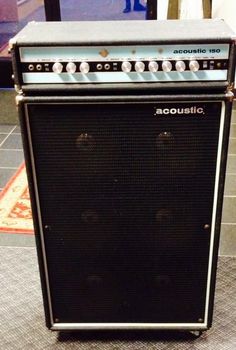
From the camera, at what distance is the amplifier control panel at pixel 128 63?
101 cm

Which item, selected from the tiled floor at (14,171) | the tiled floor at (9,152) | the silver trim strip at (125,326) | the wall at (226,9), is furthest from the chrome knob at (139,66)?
the wall at (226,9)

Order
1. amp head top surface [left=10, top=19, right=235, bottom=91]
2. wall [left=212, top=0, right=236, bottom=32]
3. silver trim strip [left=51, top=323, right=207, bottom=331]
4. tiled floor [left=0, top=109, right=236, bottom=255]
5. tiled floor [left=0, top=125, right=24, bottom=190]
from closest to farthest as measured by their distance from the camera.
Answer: amp head top surface [left=10, top=19, right=235, bottom=91], silver trim strip [left=51, top=323, right=207, bottom=331], tiled floor [left=0, top=109, right=236, bottom=255], tiled floor [left=0, top=125, right=24, bottom=190], wall [left=212, top=0, right=236, bottom=32]

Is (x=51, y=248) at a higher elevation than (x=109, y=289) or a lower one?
higher

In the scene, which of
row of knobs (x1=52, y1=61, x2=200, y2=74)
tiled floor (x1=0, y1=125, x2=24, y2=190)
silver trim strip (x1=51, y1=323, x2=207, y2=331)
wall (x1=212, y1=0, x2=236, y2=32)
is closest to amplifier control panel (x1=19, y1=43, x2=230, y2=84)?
row of knobs (x1=52, y1=61, x2=200, y2=74)

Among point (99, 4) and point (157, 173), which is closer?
point (157, 173)

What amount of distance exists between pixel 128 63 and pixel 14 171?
1337 mm

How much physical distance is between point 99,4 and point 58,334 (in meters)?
3.05

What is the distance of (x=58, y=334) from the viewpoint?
4.58 ft

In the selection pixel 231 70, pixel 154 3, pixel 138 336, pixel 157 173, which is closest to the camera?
pixel 231 70

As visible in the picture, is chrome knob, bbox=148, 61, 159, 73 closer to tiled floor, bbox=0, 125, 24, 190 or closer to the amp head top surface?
the amp head top surface

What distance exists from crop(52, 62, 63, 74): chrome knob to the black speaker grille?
72 millimetres

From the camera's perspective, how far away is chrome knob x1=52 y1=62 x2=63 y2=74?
103 centimetres

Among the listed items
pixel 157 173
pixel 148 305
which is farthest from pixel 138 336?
pixel 157 173

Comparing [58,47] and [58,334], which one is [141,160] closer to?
[58,47]
